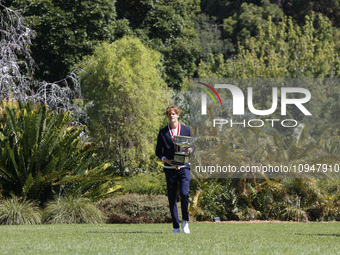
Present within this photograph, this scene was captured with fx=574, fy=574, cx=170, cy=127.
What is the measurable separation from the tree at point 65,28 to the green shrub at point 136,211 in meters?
13.0

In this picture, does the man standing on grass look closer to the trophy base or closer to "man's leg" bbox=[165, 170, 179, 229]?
"man's leg" bbox=[165, 170, 179, 229]

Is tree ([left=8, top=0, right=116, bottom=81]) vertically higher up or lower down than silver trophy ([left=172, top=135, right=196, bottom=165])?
higher up

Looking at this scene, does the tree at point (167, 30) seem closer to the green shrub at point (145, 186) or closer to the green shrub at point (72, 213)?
the green shrub at point (145, 186)

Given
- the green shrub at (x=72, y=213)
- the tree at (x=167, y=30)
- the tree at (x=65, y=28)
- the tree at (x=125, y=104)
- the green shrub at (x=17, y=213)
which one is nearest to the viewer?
the green shrub at (x=17, y=213)

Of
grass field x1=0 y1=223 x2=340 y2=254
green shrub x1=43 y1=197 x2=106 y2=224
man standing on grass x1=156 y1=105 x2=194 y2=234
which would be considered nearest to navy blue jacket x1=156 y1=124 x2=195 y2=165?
man standing on grass x1=156 y1=105 x2=194 y2=234

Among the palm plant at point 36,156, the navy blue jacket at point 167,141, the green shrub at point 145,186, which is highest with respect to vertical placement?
the navy blue jacket at point 167,141

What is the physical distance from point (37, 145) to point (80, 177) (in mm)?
1274

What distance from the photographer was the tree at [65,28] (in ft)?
83.8

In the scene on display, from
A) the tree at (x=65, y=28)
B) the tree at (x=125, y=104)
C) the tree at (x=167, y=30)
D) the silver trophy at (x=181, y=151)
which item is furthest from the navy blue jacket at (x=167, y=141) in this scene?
the tree at (x=167, y=30)

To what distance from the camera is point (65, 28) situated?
25.6 metres

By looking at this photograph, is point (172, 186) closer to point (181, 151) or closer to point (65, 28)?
point (181, 151)

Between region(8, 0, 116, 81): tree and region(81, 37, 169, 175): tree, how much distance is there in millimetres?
6727

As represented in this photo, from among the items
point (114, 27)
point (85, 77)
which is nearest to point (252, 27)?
point (114, 27)

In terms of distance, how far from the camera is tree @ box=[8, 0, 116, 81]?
1006 inches
